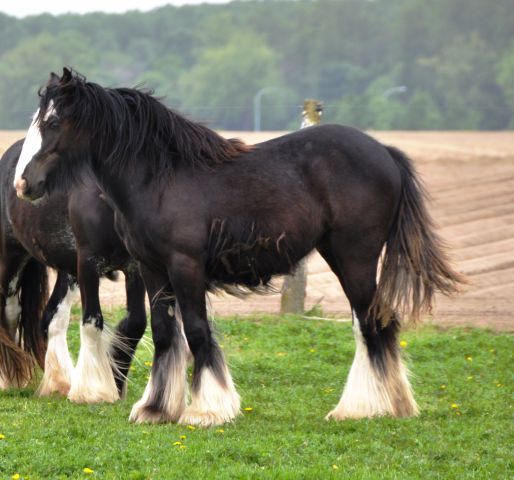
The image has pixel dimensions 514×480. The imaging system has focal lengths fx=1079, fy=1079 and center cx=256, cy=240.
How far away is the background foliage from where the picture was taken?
72.4 m

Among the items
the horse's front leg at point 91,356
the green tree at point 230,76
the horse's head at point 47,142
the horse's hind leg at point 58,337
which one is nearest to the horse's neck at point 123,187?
the horse's head at point 47,142

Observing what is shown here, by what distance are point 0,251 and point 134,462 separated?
3.46 metres

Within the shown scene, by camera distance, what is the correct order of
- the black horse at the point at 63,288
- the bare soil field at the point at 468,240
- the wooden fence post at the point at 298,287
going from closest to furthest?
the black horse at the point at 63,288
the wooden fence post at the point at 298,287
the bare soil field at the point at 468,240

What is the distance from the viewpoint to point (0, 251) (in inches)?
353

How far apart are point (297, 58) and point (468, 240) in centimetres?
8910

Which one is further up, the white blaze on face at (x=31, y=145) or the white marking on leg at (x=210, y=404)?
the white blaze on face at (x=31, y=145)

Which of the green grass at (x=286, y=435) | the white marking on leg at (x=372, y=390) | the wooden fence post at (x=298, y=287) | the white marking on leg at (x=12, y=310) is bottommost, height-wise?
the green grass at (x=286, y=435)

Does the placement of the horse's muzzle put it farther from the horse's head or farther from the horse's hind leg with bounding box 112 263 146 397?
the horse's hind leg with bounding box 112 263 146 397

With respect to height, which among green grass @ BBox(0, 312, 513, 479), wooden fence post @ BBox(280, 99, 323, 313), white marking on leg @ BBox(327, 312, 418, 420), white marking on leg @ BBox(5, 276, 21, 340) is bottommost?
green grass @ BBox(0, 312, 513, 479)

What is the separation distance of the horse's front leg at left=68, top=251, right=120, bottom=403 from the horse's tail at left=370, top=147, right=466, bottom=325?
213 centimetres

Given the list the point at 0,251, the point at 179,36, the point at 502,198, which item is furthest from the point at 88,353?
the point at 179,36

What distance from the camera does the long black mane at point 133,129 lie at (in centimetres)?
708

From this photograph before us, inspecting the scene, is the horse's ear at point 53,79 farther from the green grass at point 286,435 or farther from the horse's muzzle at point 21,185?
the green grass at point 286,435

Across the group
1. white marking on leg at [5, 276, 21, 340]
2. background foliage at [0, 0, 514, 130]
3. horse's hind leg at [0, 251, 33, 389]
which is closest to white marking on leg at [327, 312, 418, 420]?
horse's hind leg at [0, 251, 33, 389]
